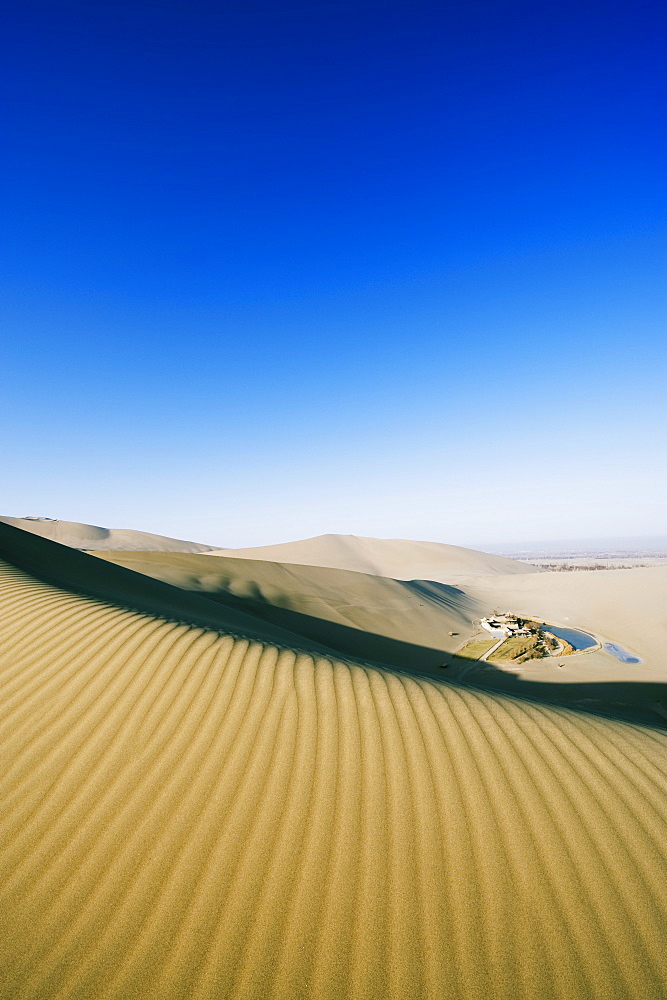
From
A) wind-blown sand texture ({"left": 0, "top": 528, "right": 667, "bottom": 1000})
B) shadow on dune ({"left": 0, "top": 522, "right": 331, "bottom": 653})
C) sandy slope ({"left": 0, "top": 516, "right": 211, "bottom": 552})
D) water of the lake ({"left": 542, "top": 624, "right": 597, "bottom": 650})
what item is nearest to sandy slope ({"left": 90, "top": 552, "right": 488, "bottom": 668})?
water of the lake ({"left": 542, "top": 624, "right": 597, "bottom": 650})

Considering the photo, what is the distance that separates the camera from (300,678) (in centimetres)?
436

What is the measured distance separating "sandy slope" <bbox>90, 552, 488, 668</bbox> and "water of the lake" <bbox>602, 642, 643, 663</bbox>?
557 centimetres

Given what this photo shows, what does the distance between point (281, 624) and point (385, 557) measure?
54586 mm

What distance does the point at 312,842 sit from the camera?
2.58m

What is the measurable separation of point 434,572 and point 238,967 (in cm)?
5835

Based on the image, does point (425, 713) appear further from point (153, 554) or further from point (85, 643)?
point (153, 554)

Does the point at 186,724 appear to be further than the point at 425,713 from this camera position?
No

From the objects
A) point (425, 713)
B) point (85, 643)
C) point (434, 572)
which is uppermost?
point (85, 643)

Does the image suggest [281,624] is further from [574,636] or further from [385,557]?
[385,557]

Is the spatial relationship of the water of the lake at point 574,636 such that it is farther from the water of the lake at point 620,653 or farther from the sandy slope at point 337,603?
the sandy slope at point 337,603

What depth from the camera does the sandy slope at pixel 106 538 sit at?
71812 millimetres

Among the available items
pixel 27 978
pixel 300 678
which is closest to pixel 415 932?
pixel 27 978

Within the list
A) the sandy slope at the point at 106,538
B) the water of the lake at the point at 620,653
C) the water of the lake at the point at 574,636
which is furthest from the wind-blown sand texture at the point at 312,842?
the sandy slope at the point at 106,538

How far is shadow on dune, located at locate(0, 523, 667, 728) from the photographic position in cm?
800
